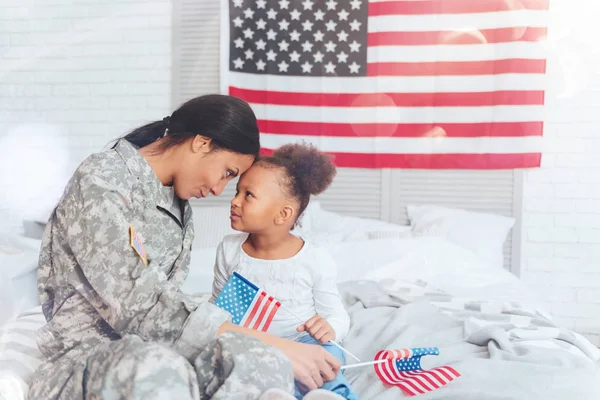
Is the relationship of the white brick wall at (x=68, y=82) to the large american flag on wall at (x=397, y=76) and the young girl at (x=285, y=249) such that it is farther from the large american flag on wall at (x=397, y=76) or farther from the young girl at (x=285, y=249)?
the young girl at (x=285, y=249)

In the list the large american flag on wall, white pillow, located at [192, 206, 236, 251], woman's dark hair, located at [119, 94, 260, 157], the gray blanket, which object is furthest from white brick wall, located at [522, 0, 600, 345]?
woman's dark hair, located at [119, 94, 260, 157]

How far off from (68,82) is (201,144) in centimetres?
141

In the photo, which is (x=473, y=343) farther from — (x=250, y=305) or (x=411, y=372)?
(x=250, y=305)

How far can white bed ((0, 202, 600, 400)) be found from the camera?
958mm

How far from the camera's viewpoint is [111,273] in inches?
31.0

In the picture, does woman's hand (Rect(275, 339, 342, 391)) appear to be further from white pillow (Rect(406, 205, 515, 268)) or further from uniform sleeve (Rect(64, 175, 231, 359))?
white pillow (Rect(406, 205, 515, 268))

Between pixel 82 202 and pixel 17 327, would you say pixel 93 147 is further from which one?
pixel 82 202

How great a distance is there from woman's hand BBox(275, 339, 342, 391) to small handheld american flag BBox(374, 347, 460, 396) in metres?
0.20

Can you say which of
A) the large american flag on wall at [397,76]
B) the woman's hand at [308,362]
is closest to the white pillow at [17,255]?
the woman's hand at [308,362]

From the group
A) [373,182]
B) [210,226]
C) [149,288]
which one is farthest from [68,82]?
[149,288]

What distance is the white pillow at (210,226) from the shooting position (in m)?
1.93

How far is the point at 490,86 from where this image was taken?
91.4 inches

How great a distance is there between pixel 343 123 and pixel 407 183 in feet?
1.18

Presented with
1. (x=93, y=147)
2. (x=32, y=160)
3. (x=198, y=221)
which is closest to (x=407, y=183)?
(x=198, y=221)
